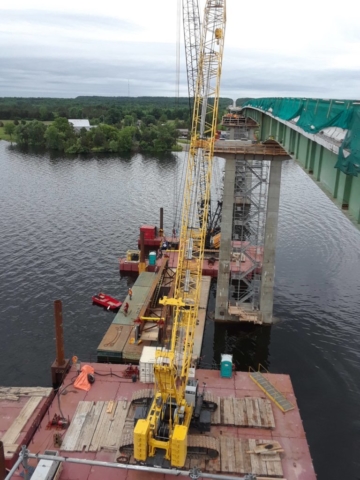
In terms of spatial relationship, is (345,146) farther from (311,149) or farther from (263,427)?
(263,427)

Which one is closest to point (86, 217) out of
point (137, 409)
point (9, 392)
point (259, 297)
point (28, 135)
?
point (259, 297)

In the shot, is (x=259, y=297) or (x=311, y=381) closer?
(x=311, y=381)

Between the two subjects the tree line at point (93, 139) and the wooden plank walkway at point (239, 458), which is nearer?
the wooden plank walkway at point (239, 458)

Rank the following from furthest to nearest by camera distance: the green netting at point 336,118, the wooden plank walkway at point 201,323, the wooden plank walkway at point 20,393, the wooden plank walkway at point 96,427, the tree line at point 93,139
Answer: the tree line at point 93,139 → the wooden plank walkway at point 201,323 → the wooden plank walkway at point 20,393 → the wooden plank walkway at point 96,427 → the green netting at point 336,118

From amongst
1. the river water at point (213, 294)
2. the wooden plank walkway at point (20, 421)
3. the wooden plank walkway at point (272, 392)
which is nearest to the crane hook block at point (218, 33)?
the river water at point (213, 294)

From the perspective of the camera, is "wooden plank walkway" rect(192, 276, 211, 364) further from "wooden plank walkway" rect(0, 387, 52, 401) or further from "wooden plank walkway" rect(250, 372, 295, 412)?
"wooden plank walkway" rect(0, 387, 52, 401)

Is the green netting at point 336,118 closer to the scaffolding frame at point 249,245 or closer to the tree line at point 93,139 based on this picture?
the scaffolding frame at point 249,245

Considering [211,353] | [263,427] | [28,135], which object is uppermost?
[28,135]

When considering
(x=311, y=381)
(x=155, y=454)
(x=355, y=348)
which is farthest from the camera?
(x=355, y=348)
